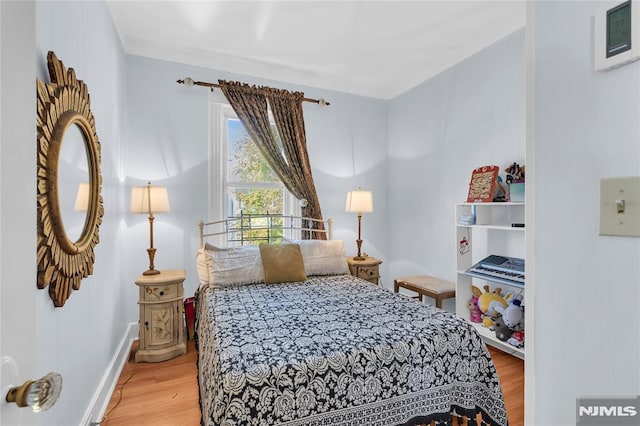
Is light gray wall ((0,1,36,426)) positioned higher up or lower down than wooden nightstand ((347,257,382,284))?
higher up

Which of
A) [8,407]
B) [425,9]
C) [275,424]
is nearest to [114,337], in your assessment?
[275,424]

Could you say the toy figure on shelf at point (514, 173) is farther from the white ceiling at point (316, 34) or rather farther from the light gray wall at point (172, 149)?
the light gray wall at point (172, 149)

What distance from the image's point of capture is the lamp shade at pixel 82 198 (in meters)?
1.52

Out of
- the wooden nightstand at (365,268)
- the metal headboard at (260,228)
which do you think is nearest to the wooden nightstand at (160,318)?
the metal headboard at (260,228)

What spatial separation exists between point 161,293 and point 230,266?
24.2 inches

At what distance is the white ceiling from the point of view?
2.42m

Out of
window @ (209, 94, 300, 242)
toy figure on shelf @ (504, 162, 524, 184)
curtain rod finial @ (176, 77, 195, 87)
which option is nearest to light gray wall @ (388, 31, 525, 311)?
toy figure on shelf @ (504, 162, 524, 184)

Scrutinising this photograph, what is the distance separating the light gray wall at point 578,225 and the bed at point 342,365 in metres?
0.80

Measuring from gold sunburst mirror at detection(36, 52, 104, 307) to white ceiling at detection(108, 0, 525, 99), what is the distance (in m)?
1.44

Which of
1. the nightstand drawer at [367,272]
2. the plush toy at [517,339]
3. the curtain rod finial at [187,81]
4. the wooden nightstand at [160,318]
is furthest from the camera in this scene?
the nightstand drawer at [367,272]

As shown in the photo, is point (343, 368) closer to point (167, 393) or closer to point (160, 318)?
point (167, 393)

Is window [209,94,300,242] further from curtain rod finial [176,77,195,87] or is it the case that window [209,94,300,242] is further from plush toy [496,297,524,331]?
plush toy [496,297,524,331]

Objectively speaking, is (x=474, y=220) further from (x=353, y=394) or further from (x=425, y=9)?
(x=353, y=394)

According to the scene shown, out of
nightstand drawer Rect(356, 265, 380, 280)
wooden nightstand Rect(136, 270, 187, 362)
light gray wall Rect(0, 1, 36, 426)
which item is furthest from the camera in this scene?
nightstand drawer Rect(356, 265, 380, 280)
